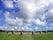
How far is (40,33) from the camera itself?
13.1 metres

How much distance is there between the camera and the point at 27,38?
13117mm

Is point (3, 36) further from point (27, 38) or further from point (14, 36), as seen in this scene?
point (27, 38)

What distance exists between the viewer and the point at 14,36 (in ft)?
43.3

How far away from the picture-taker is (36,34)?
1323cm

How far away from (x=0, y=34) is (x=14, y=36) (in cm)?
101

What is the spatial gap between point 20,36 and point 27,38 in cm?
50

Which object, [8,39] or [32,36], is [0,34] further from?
[32,36]

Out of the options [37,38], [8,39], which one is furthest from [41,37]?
[8,39]

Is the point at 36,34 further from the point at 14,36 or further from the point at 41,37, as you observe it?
the point at 14,36

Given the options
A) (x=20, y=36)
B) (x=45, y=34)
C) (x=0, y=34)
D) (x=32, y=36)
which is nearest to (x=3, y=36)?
(x=0, y=34)

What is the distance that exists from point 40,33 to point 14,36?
5.87ft

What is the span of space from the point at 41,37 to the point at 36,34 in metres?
0.40

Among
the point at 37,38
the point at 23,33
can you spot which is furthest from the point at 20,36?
the point at 37,38

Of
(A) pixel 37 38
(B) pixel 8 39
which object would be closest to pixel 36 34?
(A) pixel 37 38
